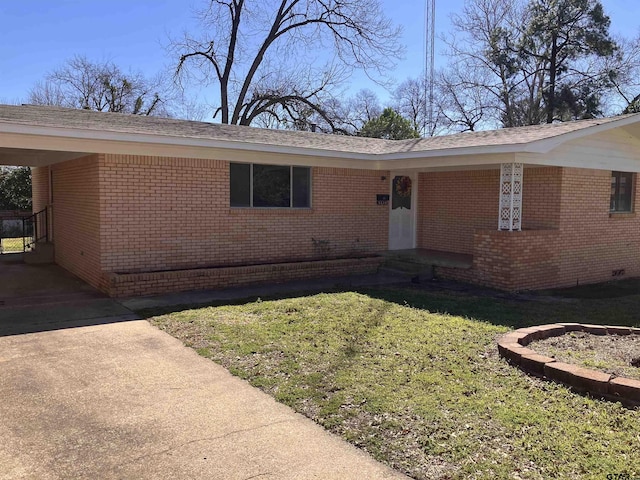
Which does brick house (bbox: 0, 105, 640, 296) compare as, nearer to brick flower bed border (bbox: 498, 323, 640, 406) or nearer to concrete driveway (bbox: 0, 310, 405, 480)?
concrete driveway (bbox: 0, 310, 405, 480)

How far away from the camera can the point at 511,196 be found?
991 centimetres

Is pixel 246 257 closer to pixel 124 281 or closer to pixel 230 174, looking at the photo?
pixel 230 174

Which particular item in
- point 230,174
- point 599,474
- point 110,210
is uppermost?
point 230,174

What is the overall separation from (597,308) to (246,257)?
266 inches

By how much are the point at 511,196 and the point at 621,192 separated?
4268 millimetres

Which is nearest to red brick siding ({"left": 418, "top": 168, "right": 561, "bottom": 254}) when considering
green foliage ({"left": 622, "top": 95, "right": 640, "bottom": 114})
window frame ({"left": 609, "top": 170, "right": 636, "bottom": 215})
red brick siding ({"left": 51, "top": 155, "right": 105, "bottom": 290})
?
window frame ({"left": 609, "top": 170, "right": 636, "bottom": 215})

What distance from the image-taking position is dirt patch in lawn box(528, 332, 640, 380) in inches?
196

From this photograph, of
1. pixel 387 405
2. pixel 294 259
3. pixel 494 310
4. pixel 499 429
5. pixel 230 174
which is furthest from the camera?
pixel 294 259

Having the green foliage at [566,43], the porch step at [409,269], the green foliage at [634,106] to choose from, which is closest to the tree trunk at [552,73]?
the green foliage at [566,43]

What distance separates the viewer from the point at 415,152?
11234 mm

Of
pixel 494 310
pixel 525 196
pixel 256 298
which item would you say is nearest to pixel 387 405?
pixel 494 310

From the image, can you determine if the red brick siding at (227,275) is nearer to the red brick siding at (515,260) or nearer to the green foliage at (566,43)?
the red brick siding at (515,260)

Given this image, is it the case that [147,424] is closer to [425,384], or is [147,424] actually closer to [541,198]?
[425,384]

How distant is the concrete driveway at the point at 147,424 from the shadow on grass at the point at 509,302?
2411mm
